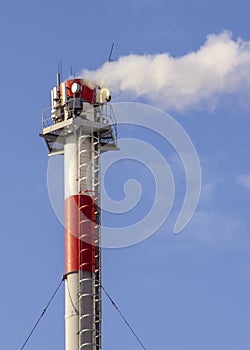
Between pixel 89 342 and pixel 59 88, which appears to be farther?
pixel 59 88

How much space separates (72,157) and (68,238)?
6623 mm

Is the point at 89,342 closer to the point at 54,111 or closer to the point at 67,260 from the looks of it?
the point at 67,260

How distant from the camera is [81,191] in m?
124

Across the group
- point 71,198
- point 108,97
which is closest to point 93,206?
point 71,198

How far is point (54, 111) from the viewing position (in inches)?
5034

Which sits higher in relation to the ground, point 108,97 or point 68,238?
point 108,97

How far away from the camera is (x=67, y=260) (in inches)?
4867

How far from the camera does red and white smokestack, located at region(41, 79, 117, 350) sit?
399 feet

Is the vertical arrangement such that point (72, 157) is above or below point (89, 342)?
above

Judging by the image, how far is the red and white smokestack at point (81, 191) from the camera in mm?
121688

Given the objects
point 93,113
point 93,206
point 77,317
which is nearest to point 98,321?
point 77,317

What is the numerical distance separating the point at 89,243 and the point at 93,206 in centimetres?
307

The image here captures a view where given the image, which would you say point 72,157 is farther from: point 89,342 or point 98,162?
point 89,342

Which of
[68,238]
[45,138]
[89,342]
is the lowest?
[89,342]
